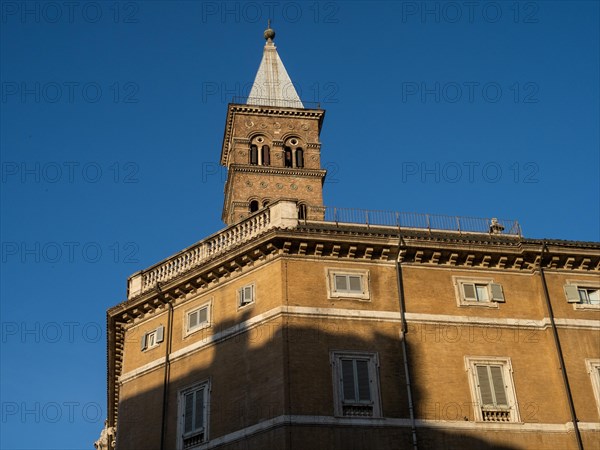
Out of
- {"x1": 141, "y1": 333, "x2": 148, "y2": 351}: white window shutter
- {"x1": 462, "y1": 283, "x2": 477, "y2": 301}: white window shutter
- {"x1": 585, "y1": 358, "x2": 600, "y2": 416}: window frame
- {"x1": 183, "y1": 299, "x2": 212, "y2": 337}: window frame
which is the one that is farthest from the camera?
{"x1": 141, "y1": 333, "x2": 148, "y2": 351}: white window shutter

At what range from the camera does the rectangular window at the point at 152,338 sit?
3216 centimetres

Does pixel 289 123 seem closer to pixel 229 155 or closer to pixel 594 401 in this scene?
pixel 229 155

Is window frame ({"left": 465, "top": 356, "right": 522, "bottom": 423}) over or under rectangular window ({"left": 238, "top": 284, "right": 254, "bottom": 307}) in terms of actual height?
under

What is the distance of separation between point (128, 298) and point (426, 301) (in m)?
12.6

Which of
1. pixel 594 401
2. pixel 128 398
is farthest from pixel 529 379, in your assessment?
pixel 128 398

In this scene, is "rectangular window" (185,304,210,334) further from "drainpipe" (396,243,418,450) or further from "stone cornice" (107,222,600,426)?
"drainpipe" (396,243,418,450)

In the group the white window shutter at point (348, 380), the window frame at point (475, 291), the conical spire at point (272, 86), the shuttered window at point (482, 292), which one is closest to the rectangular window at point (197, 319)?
the white window shutter at point (348, 380)

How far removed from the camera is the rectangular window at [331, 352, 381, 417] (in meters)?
27.4

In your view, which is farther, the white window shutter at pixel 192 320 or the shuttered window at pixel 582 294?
the white window shutter at pixel 192 320

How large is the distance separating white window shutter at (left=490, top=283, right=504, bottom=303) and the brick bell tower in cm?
3093

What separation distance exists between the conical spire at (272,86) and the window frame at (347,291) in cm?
4190

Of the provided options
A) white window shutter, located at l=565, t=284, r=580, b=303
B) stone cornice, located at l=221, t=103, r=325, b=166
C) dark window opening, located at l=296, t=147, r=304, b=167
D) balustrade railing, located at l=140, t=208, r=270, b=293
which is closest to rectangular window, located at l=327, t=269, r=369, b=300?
balustrade railing, located at l=140, t=208, r=270, b=293

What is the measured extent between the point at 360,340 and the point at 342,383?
1.81 meters

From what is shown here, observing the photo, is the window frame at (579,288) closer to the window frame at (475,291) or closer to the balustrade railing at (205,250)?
the window frame at (475,291)
